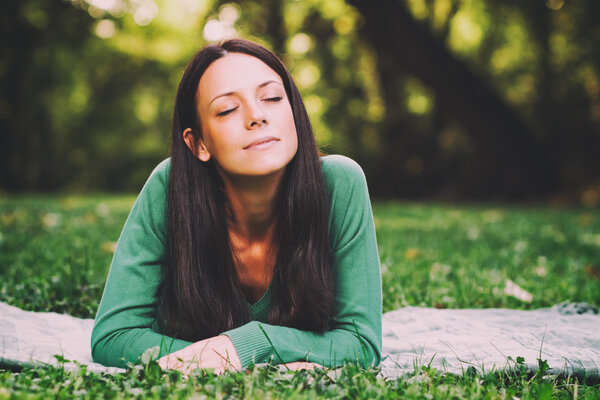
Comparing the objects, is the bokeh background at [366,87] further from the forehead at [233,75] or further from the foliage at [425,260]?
the forehead at [233,75]

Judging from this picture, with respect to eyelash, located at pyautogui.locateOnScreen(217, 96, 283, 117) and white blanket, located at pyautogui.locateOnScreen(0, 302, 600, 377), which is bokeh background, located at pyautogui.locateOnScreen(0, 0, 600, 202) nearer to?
white blanket, located at pyautogui.locateOnScreen(0, 302, 600, 377)

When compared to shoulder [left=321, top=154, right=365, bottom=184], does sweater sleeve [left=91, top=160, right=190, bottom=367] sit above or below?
below

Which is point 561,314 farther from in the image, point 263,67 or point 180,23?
point 180,23

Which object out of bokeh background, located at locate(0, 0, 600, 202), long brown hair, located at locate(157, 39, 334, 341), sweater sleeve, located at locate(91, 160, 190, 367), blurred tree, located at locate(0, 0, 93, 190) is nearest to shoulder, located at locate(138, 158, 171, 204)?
sweater sleeve, located at locate(91, 160, 190, 367)

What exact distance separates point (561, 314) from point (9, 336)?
124 inches

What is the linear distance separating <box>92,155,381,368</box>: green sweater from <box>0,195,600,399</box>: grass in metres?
0.15

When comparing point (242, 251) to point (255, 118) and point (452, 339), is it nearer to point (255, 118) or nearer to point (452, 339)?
point (255, 118)

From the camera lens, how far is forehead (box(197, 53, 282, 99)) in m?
2.38

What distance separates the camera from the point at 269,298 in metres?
2.52

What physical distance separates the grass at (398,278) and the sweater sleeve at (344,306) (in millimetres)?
121

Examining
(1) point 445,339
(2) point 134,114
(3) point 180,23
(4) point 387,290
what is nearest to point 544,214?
(4) point 387,290

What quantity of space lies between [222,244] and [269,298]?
343mm

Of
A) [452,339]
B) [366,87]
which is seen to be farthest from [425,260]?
[366,87]

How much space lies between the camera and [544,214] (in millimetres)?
9141
